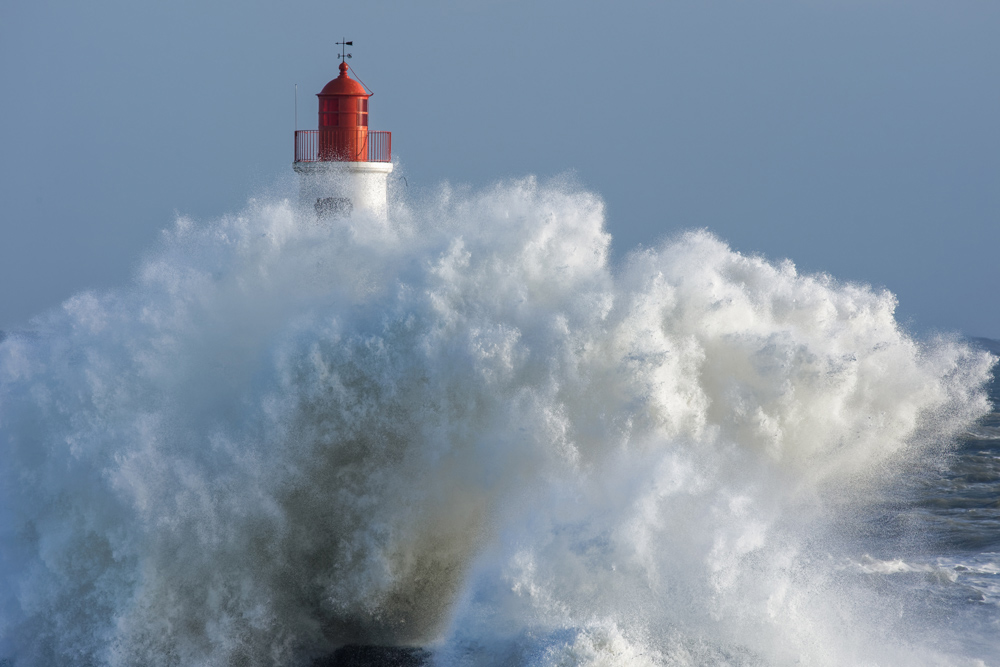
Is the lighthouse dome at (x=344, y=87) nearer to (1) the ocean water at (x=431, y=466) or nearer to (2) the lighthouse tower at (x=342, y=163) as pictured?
(2) the lighthouse tower at (x=342, y=163)

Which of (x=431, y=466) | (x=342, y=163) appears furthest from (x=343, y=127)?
(x=431, y=466)

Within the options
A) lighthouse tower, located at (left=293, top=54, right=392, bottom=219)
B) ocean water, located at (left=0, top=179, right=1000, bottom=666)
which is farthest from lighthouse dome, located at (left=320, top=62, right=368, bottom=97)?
ocean water, located at (left=0, top=179, right=1000, bottom=666)

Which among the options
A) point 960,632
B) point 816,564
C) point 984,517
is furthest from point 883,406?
point 960,632

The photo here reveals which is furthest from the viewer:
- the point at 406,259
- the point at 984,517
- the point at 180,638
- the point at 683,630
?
the point at 984,517

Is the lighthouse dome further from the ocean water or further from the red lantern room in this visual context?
the ocean water

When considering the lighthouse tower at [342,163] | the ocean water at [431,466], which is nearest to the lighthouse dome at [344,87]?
the lighthouse tower at [342,163]

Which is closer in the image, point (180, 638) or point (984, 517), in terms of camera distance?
point (180, 638)

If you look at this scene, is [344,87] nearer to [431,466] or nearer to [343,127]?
[343,127]

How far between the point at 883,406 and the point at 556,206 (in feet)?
30.8

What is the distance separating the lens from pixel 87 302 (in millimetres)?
15219

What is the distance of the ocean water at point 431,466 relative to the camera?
1190cm

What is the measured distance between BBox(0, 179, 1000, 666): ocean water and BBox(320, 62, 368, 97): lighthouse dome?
341 centimetres

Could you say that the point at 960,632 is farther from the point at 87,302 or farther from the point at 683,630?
the point at 87,302

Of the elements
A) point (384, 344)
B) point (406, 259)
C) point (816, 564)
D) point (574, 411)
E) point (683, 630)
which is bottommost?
point (683, 630)
